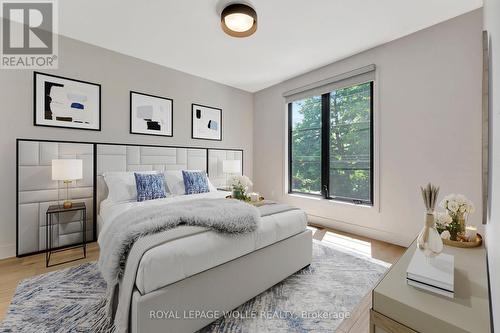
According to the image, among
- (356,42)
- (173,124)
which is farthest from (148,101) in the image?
(356,42)

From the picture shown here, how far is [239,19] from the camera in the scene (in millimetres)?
2225

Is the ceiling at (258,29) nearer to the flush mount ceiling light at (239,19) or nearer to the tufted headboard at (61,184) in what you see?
the flush mount ceiling light at (239,19)

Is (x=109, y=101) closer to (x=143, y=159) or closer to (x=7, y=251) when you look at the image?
(x=143, y=159)

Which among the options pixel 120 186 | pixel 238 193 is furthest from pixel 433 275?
pixel 120 186

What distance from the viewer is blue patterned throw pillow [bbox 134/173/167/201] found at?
262cm

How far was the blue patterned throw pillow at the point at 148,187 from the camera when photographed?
262 centimetres

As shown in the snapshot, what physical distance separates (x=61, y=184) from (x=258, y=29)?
10.2 feet

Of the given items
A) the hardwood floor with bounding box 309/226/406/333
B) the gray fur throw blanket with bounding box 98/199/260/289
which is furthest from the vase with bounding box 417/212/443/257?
the gray fur throw blanket with bounding box 98/199/260/289

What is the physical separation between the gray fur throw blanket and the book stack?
3.34 ft

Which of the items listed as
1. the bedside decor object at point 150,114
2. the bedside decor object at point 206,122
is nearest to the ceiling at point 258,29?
the bedside decor object at point 150,114

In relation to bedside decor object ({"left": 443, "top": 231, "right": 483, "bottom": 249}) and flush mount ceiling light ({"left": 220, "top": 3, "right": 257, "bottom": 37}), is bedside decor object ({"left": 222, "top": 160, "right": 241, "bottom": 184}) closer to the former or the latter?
flush mount ceiling light ({"left": 220, "top": 3, "right": 257, "bottom": 37})

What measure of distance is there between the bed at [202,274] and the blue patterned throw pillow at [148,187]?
1.39 m

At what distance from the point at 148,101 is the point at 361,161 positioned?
346 centimetres

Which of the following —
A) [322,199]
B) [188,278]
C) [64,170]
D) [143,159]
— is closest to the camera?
[188,278]
